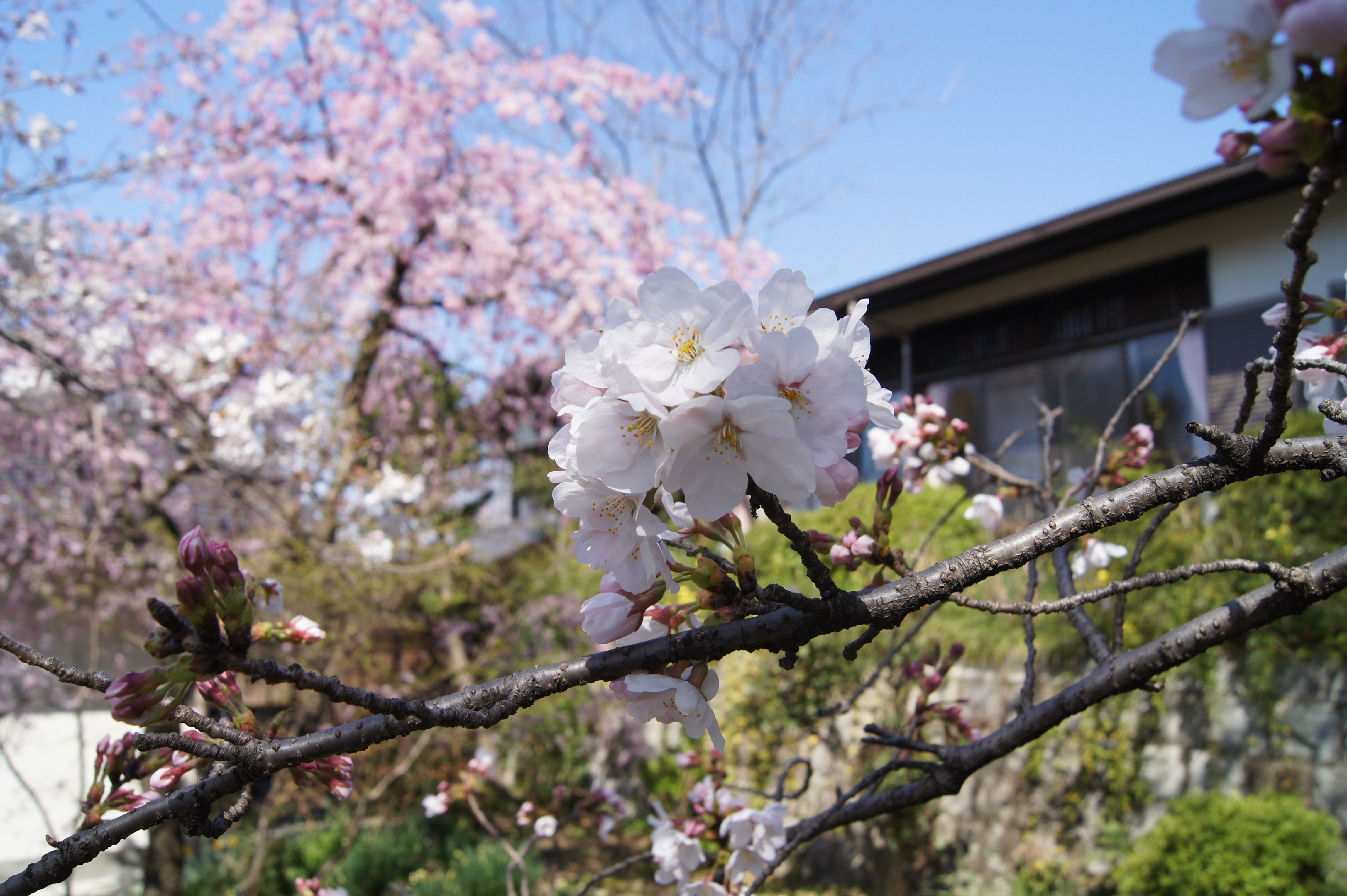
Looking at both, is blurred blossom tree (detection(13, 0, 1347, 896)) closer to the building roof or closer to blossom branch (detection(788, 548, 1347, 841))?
blossom branch (detection(788, 548, 1347, 841))

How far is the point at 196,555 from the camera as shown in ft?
2.32

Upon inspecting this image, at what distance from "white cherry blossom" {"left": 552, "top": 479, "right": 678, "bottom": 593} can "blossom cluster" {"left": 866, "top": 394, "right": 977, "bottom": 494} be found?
56.0 inches

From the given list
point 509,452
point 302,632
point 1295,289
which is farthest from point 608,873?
point 509,452

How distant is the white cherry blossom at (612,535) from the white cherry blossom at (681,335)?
152mm

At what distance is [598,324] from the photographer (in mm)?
7574

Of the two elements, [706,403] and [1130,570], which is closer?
[706,403]

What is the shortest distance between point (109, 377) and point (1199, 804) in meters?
6.18

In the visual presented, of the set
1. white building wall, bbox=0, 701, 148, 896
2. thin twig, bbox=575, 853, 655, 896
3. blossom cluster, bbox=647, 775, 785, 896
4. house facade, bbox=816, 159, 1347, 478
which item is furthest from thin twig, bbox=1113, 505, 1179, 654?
white building wall, bbox=0, 701, 148, 896

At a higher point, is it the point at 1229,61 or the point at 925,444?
the point at 925,444

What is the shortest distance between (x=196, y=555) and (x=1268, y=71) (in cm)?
96

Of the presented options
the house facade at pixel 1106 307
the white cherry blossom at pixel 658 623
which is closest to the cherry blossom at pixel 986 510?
the white cherry blossom at pixel 658 623

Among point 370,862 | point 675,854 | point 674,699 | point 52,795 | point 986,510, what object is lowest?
point 370,862

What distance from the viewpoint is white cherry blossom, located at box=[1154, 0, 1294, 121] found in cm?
53

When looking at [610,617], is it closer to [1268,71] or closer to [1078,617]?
[1268,71]
